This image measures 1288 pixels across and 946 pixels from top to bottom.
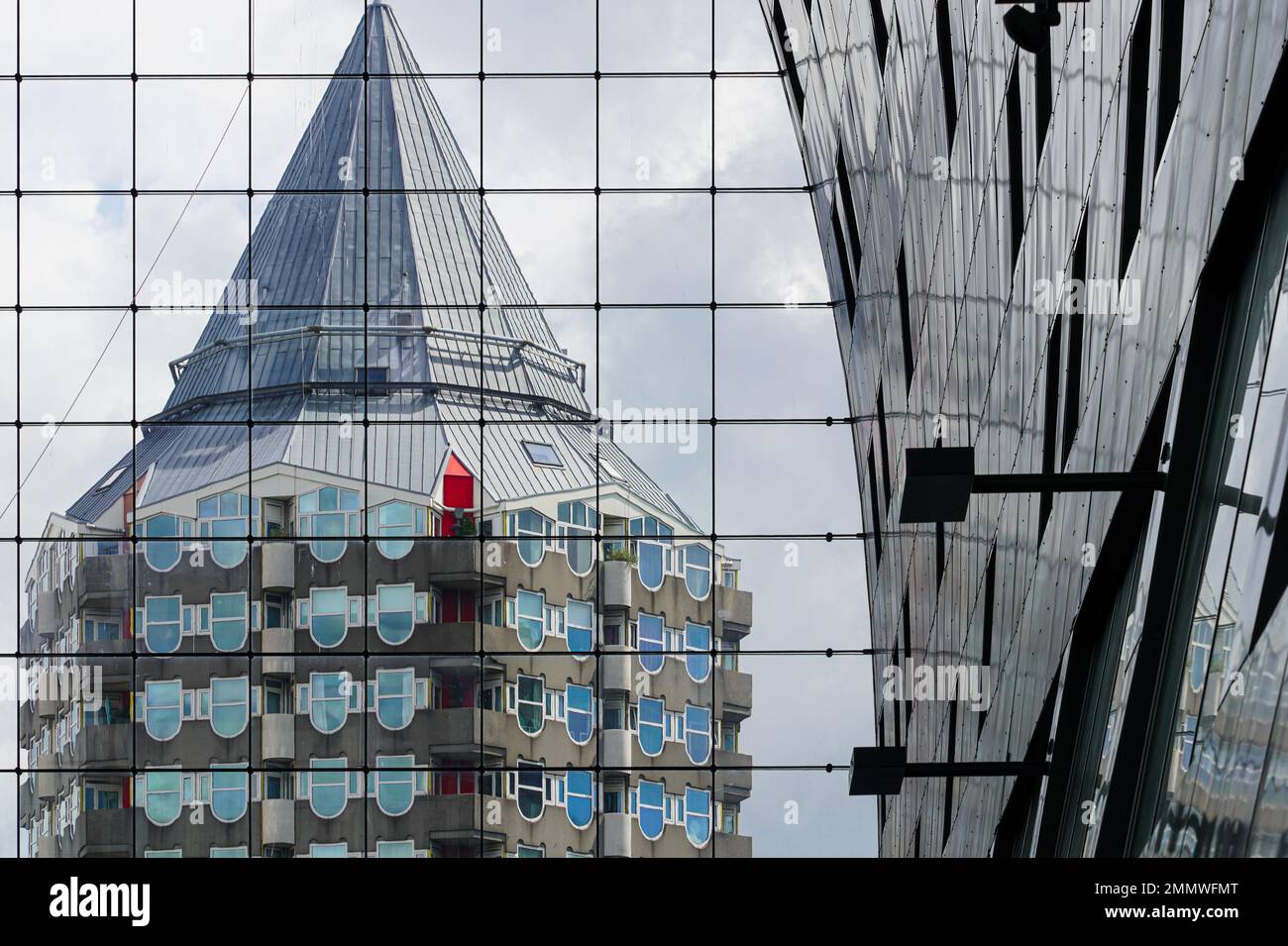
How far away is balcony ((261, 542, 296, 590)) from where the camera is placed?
24.0 metres

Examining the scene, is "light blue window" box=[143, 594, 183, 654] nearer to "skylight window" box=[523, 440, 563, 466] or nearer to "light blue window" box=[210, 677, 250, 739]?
"light blue window" box=[210, 677, 250, 739]

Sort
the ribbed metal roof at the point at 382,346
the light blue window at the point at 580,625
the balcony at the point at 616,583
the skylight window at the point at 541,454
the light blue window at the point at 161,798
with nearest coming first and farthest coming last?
the ribbed metal roof at the point at 382,346 → the light blue window at the point at 161,798 → the skylight window at the point at 541,454 → the balcony at the point at 616,583 → the light blue window at the point at 580,625

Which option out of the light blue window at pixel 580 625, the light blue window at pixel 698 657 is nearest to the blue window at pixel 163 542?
the light blue window at pixel 580 625

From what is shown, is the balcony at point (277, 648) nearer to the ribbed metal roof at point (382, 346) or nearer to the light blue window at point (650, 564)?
the ribbed metal roof at point (382, 346)

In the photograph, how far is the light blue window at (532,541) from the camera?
24.7 metres

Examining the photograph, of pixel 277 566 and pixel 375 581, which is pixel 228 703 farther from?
pixel 375 581

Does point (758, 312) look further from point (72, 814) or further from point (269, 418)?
point (72, 814)

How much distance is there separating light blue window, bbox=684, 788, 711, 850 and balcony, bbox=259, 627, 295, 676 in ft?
20.3

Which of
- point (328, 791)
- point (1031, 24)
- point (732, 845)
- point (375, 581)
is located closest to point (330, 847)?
point (328, 791)

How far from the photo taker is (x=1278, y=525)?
4.12 m

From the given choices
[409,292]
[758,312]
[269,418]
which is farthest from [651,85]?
[269,418]

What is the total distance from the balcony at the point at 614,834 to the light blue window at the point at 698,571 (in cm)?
330
